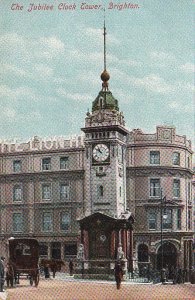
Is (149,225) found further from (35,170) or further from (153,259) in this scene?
(35,170)

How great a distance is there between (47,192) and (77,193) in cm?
143

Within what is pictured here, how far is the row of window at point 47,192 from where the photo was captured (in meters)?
32.7

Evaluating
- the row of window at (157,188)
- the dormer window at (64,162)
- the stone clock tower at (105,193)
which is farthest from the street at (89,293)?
the row of window at (157,188)

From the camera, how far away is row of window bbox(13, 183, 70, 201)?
32.7m

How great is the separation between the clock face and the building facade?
3.93 metres

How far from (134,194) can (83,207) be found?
2.52 meters

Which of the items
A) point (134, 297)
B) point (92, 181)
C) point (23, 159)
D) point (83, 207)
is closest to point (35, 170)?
point (23, 159)

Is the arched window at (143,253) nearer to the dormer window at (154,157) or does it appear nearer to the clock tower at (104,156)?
the dormer window at (154,157)

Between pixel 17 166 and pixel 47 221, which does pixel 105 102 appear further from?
pixel 47 221

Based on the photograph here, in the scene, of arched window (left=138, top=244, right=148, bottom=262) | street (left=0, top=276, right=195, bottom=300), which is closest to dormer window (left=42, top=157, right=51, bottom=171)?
arched window (left=138, top=244, right=148, bottom=262)

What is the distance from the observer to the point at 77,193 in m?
33.1

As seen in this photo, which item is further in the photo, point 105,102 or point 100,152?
point 100,152

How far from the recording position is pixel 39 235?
106ft

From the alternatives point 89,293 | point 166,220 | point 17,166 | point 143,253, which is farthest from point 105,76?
point 143,253
